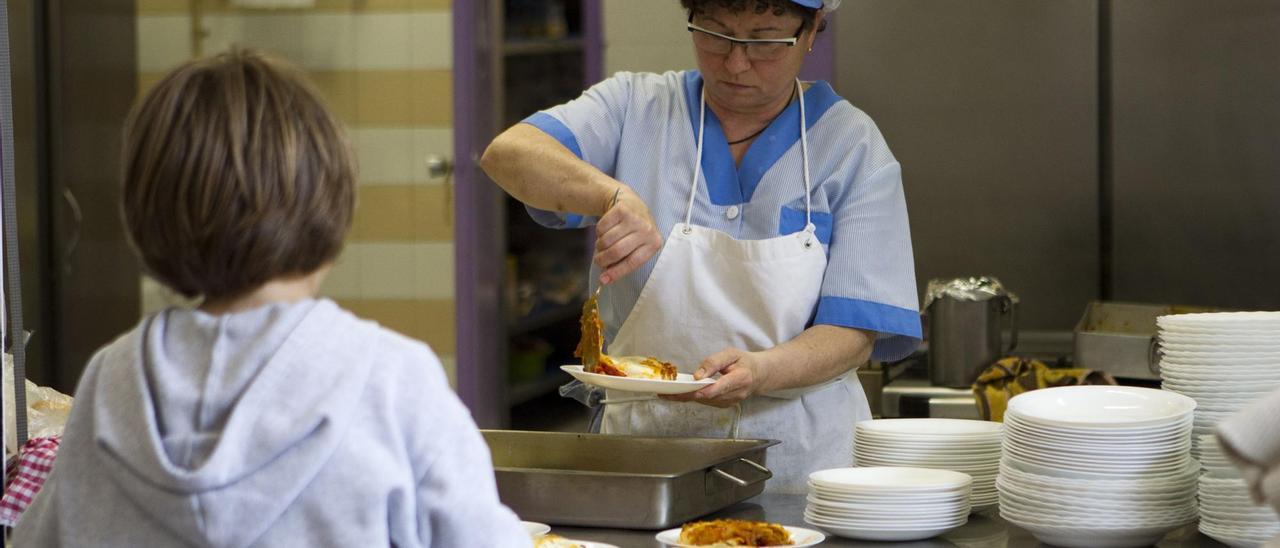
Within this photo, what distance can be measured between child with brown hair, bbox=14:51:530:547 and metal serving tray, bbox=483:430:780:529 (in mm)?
593

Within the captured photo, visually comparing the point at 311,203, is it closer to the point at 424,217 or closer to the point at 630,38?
the point at 630,38

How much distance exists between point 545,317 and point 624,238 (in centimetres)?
362

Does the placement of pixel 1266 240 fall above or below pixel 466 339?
above

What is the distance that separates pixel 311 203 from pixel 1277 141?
10.3ft

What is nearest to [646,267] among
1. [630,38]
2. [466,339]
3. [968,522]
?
[968,522]

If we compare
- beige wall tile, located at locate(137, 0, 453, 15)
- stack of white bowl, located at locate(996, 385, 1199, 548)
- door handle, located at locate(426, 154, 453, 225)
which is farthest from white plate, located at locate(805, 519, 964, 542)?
beige wall tile, located at locate(137, 0, 453, 15)

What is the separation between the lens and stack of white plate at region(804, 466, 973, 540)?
1713mm

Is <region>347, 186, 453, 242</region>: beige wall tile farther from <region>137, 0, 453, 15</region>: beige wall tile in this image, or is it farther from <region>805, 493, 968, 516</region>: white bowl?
<region>805, 493, 968, 516</region>: white bowl

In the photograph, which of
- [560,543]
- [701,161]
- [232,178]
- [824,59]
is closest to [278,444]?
[232,178]

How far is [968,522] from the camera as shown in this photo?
A: 1.89 metres

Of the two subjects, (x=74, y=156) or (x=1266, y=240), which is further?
(x=74, y=156)

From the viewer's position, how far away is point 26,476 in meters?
1.63

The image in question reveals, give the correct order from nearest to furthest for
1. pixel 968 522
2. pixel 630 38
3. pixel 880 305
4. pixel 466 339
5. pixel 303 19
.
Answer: pixel 968 522, pixel 880 305, pixel 630 38, pixel 466 339, pixel 303 19

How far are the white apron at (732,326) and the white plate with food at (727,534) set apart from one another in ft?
2.03
